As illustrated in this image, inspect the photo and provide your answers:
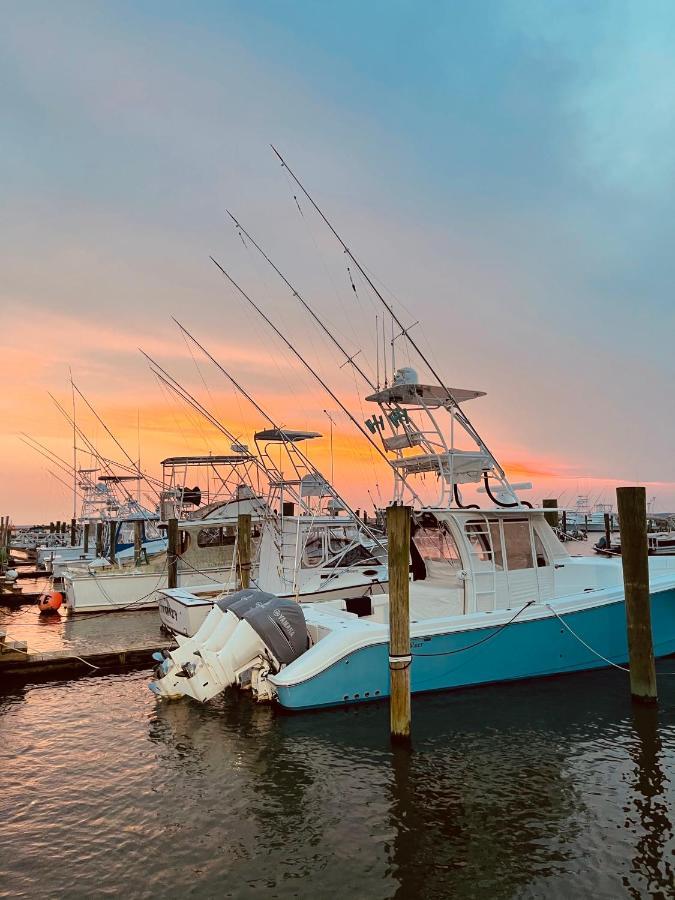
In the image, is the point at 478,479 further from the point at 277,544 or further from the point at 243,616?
the point at 277,544

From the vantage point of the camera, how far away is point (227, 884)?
5953mm

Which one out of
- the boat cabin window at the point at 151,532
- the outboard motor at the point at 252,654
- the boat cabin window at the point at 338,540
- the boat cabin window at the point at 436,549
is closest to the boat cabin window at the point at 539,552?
the boat cabin window at the point at 436,549

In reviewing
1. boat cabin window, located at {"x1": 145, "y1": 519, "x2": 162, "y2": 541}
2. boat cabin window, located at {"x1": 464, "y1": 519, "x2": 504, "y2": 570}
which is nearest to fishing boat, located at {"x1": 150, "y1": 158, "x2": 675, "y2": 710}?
boat cabin window, located at {"x1": 464, "y1": 519, "x2": 504, "y2": 570}

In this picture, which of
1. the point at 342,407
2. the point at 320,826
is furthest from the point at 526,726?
the point at 342,407

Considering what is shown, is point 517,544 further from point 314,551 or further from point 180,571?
point 180,571

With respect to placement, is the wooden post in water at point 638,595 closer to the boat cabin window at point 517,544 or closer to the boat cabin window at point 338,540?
the boat cabin window at point 517,544

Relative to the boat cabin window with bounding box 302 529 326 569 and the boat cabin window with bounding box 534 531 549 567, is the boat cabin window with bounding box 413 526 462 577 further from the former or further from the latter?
the boat cabin window with bounding box 302 529 326 569

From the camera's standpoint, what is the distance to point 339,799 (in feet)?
25.1

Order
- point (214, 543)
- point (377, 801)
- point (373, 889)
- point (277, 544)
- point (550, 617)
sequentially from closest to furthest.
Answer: point (373, 889), point (377, 801), point (550, 617), point (277, 544), point (214, 543)

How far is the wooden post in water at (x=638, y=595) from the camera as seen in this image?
10.6 meters

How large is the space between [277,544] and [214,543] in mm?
7246

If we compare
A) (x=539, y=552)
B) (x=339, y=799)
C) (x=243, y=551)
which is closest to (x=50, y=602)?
(x=243, y=551)

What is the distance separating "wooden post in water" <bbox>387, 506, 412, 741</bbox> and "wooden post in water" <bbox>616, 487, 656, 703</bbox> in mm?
3908

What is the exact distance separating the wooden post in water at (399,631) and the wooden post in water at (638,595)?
154 inches
